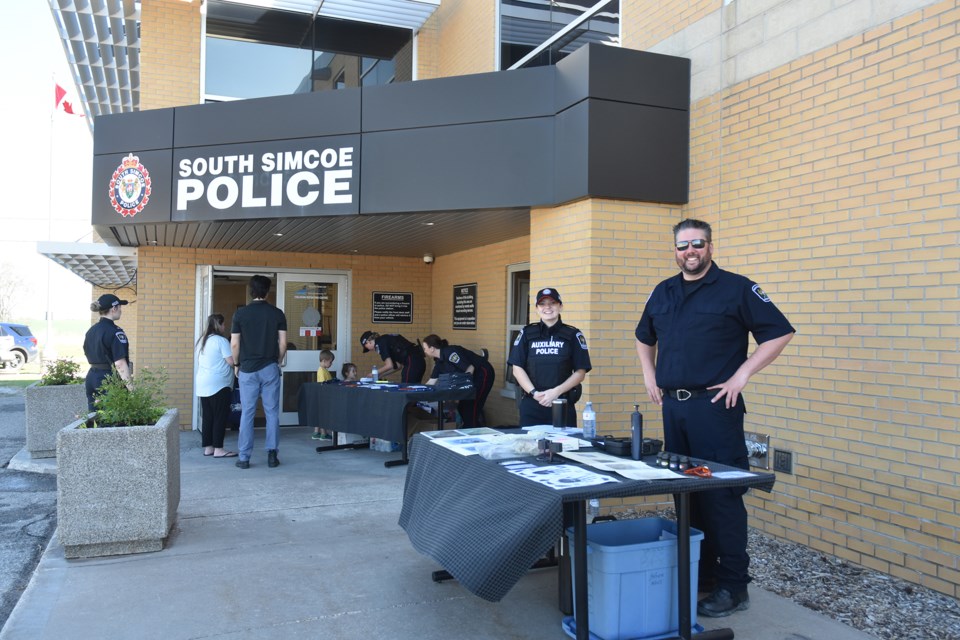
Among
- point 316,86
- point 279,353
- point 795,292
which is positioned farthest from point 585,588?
point 316,86

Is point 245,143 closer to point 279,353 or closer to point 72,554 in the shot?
point 279,353

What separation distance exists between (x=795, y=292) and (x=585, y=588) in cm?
309

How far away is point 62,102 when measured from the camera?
18156mm

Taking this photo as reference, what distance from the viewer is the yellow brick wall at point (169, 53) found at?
32.9 ft

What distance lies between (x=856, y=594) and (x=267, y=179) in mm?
6629

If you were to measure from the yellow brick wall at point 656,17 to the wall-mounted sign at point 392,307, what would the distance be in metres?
5.93

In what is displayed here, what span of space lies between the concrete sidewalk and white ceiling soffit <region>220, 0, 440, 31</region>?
7.48 meters

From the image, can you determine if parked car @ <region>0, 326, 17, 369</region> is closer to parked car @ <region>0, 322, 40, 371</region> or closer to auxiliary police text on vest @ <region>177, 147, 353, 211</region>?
parked car @ <region>0, 322, 40, 371</region>

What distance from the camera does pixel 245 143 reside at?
7941mm

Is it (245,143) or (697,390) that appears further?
(245,143)

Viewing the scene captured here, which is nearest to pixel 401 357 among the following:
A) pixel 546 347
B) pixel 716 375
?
pixel 546 347

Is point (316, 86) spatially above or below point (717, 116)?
above

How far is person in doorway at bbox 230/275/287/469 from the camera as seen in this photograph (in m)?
7.70

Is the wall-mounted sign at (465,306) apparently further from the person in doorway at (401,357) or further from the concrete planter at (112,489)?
the concrete planter at (112,489)
